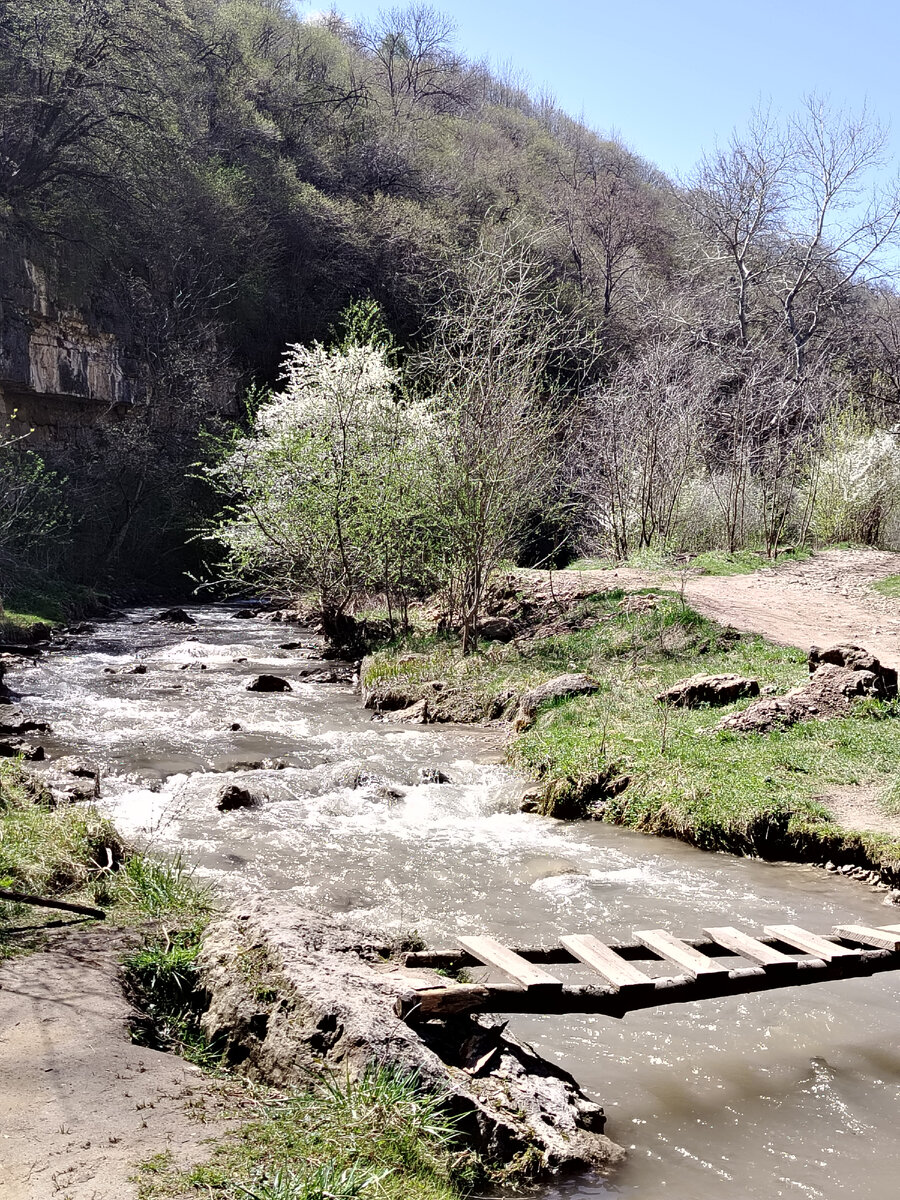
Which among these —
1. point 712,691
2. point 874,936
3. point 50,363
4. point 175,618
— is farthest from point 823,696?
point 50,363

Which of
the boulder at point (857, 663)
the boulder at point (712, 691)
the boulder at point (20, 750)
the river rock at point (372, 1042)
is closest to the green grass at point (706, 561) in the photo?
the boulder at point (857, 663)

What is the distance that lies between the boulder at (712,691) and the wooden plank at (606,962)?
18.5ft

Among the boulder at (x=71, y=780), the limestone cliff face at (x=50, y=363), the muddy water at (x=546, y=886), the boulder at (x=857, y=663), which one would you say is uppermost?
the limestone cliff face at (x=50, y=363)

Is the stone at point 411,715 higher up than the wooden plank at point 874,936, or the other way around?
the wooden plank at point 874,936

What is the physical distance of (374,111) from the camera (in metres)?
44.0

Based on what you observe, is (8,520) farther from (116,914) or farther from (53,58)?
(116,914)

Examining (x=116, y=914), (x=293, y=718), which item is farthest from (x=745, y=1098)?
(x=293, y=718)

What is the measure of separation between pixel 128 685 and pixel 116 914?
28.0ft

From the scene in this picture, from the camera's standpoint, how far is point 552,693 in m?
10.6

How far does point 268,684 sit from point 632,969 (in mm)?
9462

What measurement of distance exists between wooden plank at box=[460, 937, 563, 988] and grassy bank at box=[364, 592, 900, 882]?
336 cm

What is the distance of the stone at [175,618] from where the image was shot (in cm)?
1994

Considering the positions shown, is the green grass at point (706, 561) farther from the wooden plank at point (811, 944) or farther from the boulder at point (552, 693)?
the wooden plank at point (811, 944)

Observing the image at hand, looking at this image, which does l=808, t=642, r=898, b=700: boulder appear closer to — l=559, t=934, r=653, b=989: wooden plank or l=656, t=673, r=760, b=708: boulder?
l=656, t=673, r=760, b=708: boulder
